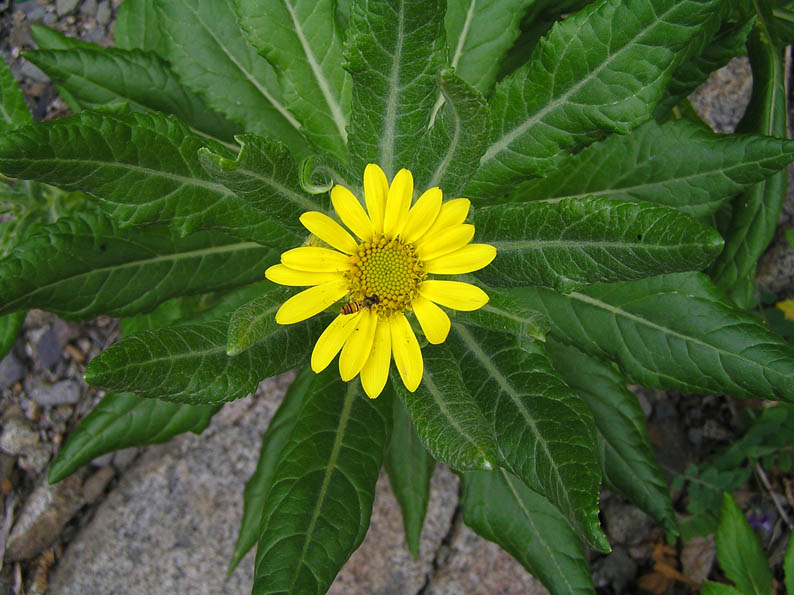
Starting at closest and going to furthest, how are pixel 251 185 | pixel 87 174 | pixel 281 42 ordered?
pixel 251 185
pixel 87 174
pixel 281 42

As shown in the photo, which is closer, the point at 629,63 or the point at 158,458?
the point at 629,63

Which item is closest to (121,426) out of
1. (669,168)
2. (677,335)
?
(677,335)

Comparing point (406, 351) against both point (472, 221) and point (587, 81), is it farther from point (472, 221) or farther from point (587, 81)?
point (587, 81)

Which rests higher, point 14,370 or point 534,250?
point 534,250

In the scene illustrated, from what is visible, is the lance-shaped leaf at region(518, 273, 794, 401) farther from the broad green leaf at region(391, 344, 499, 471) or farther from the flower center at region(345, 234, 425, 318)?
the flower center at region(345, 234, 425, 318)

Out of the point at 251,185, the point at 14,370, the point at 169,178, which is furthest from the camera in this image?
the point at 14,370

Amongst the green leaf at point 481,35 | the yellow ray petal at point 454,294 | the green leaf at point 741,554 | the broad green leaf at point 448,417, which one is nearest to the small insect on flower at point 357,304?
the yellow ray petal at point 454,294

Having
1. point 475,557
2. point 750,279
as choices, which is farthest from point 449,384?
point 475,557

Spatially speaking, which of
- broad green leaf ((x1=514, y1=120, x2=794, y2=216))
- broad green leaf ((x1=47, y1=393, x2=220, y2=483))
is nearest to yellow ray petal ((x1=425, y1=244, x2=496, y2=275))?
broad green leaf ((x1=514, y1=120, x2=794, y2=216))

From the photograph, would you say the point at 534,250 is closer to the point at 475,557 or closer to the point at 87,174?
the point at 87,174
